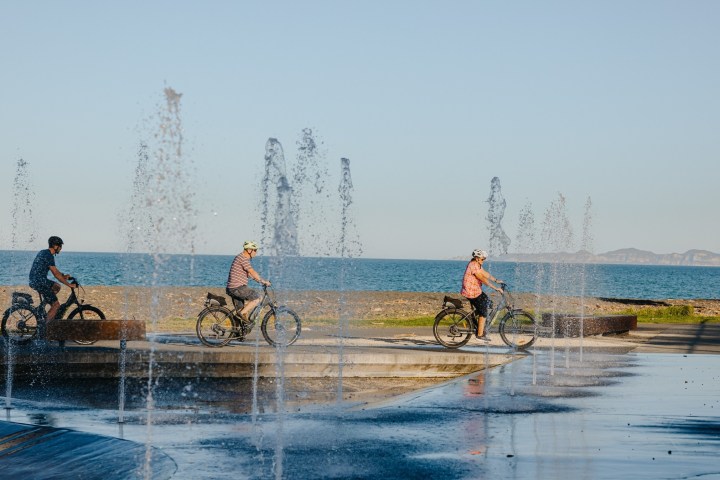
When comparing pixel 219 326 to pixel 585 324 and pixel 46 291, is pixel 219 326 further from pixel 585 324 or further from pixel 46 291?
pixel 585 324

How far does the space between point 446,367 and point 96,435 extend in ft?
27.4

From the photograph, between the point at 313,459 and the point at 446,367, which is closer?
the point at 313,459

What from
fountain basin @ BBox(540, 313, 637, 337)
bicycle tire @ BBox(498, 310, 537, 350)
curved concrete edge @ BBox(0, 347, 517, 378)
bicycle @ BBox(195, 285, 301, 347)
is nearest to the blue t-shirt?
curved concrete edge @ BBox(0, 347, 517, 378)

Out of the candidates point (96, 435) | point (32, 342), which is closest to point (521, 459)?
point (96, 435)

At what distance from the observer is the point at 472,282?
19.7 m

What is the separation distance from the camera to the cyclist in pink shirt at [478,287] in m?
19.6

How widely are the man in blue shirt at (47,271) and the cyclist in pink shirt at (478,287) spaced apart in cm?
724

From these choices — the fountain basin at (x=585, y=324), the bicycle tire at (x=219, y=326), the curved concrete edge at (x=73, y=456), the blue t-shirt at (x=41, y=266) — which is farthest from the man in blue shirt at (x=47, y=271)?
the fountain basin at (x=585, y=324)

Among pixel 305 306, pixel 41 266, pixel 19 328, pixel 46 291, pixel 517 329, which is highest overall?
pixel 41 266

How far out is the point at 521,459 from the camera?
9062mm

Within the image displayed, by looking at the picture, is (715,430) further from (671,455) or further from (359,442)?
(359,442)

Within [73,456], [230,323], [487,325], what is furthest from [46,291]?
[73,456]

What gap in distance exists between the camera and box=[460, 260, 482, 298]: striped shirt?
19.6 m

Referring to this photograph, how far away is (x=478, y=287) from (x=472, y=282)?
0.49 feet
